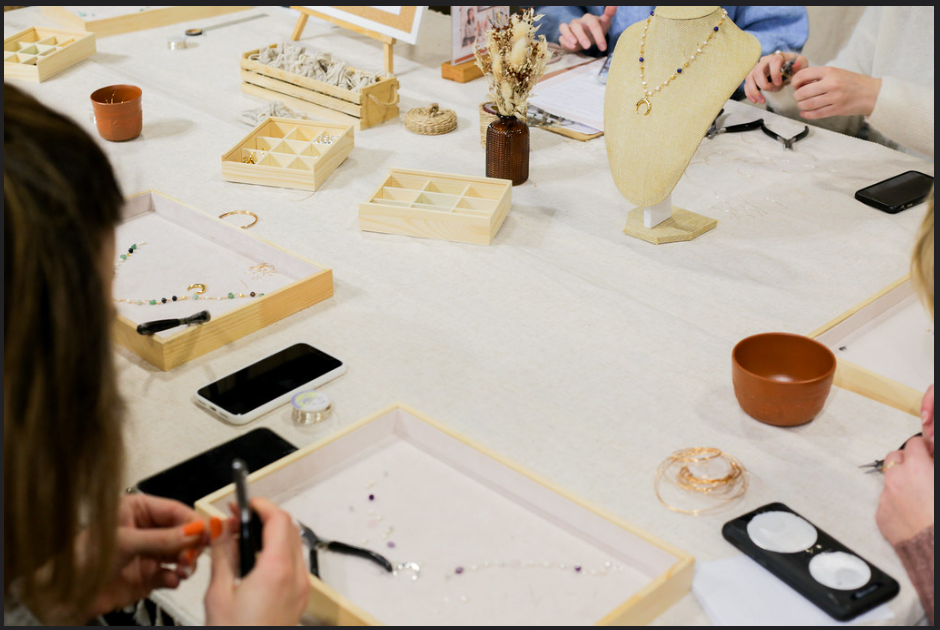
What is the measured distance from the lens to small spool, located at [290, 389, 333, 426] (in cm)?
Result: 118

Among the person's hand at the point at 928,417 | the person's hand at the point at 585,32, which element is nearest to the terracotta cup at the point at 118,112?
the person's hand at the point at 585,32

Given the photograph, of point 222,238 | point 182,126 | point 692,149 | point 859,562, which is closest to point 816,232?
point 692,149

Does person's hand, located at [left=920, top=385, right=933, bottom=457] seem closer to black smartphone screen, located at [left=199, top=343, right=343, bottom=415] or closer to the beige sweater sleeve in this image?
the beige sweater sleeve

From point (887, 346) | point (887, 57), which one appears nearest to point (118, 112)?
point (887, 346)

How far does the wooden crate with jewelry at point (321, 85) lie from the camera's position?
2102 mm

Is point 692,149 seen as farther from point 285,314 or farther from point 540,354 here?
point 285,314

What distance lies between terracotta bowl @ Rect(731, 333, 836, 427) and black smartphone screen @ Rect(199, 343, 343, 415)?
56 centimetres

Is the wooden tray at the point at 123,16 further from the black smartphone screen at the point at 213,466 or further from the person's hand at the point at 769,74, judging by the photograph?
the black smartphone screen at the point at 213,466

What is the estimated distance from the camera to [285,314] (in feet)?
4.61

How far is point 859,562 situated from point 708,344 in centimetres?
46

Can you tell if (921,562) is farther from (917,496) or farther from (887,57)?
(887,57)

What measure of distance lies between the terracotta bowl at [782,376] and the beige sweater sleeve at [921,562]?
0.22 meters

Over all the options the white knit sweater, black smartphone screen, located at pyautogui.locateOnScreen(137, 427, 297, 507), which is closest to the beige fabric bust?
the white knit sweater

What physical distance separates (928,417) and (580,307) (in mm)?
538
